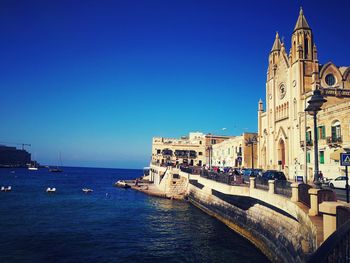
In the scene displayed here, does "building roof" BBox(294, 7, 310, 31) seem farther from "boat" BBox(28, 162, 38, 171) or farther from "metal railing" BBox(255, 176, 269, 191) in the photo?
"boat" BBox(28, 162, 38, 171)

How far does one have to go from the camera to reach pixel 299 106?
41.4m

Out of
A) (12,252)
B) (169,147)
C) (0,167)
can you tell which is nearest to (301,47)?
(12,252)

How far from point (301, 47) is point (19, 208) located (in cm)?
4333

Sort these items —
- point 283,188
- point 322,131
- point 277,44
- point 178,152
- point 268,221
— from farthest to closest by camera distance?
point 178,152 → point 277,44 → point 322,131 → point 268,221 → point 283,188

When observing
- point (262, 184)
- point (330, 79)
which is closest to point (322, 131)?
point (330, 79)

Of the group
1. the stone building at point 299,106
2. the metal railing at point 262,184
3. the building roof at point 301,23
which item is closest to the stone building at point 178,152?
the stone building at point 299,106

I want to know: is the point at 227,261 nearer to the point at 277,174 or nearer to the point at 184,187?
the point at 277,174

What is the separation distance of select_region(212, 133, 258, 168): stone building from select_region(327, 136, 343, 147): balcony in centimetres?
2231

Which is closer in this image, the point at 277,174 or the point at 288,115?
the point at 277,174

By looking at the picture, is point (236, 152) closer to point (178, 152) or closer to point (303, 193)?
point (178, 152)

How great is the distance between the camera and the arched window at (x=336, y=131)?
3057cm

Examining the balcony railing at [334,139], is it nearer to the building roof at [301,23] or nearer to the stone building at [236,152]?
the building roof at [301,23]

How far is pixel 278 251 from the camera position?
16391 millimetres

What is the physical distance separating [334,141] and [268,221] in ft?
51.6
